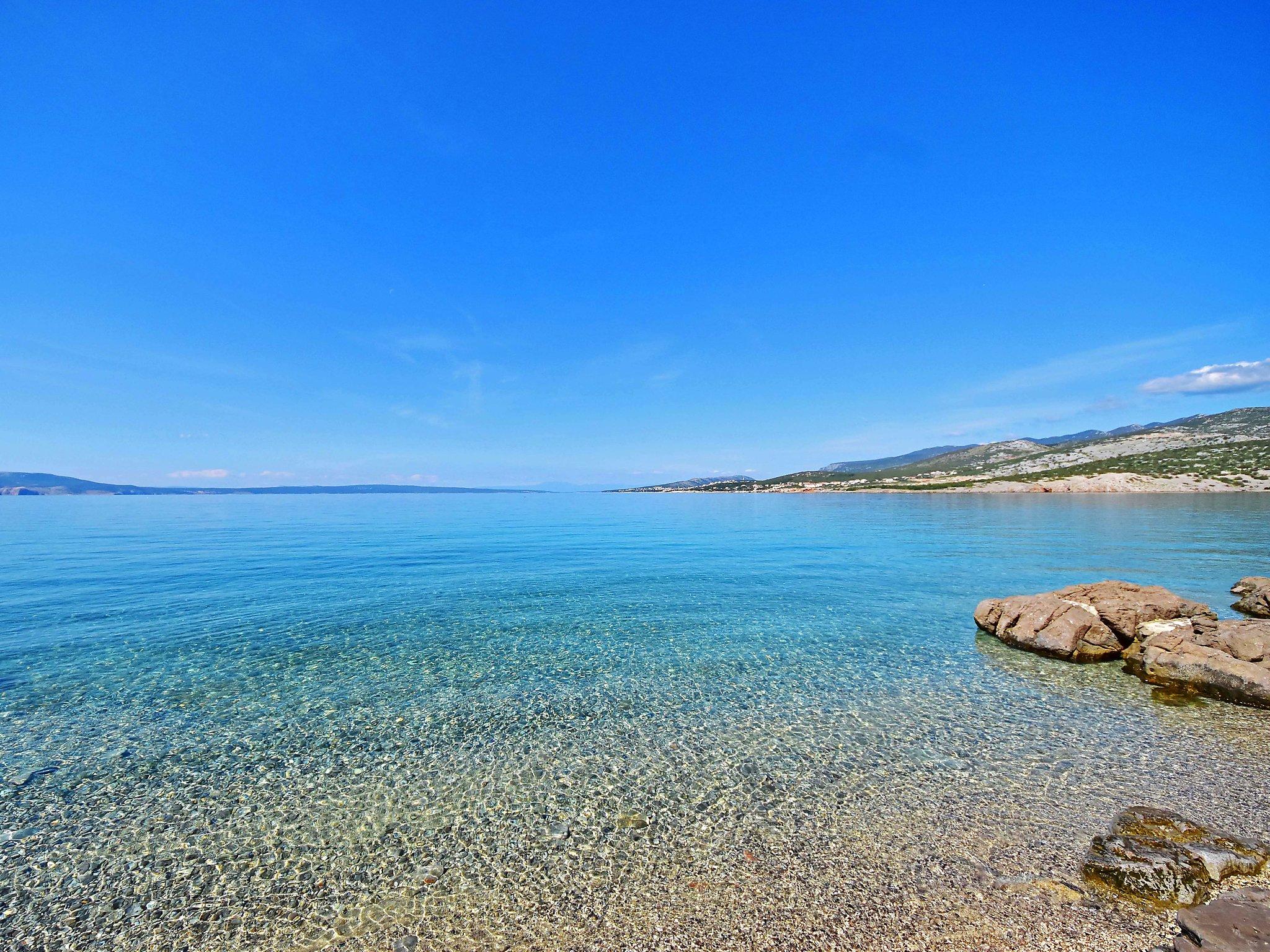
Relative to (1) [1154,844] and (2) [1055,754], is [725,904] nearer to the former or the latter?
(1) [1154,844]

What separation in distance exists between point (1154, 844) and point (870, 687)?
6.82 metres

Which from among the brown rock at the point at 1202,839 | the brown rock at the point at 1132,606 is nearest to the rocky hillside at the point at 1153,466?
the brown rock at the point at 1132,606

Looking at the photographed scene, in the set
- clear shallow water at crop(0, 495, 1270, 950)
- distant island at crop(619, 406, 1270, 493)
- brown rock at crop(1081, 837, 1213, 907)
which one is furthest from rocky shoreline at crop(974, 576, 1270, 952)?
distant island at crop(619, 406, 1270, 493)

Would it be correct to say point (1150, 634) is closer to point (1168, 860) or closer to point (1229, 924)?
point (1168, 860)

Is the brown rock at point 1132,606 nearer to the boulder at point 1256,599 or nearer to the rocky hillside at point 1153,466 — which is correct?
the boulder at point 1256,599

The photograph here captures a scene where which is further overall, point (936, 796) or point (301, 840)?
point (936, 796)

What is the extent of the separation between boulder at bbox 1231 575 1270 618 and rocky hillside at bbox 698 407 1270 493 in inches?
4591

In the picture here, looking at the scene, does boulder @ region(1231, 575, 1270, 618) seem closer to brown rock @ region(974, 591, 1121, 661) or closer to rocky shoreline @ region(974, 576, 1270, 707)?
rocky shoreline @ region(974, 576, 1270, 707)

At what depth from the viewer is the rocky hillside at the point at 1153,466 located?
367ft

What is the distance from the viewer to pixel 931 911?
6.54 metres

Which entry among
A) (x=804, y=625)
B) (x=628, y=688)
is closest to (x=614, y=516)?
(x=804, y=625)

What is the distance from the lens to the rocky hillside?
112 meters

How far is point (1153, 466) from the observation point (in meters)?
132

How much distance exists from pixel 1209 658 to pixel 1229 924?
1138 centimetres
